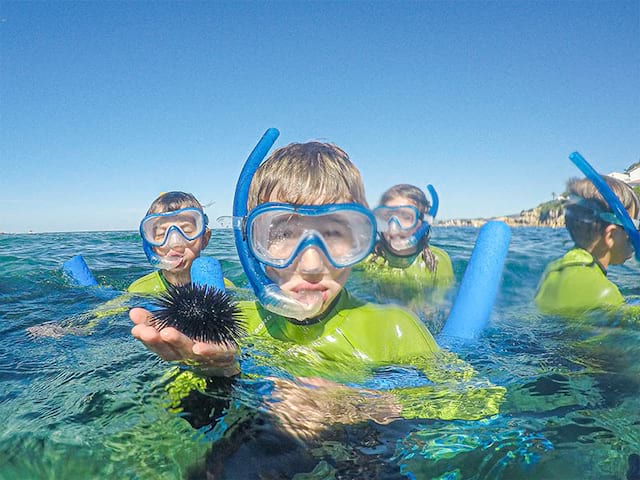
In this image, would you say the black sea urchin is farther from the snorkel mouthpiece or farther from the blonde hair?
the blonde hair

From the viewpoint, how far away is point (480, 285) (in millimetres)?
3629

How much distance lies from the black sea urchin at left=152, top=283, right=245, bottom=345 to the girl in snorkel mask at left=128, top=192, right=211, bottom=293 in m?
3.56

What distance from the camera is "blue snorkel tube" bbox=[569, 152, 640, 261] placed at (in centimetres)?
391

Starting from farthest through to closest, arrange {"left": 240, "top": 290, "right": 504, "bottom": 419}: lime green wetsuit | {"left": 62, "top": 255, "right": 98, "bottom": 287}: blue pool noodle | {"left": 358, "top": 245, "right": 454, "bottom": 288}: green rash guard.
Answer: {"left": 358, "top": 245, "right": 454, "bottom": 288}: green rash guard, {"left": 62, "top": 255, "right": 98, "bottom": 287}: blue pool noodle, {"left": 240, "top": 290, "right": 504, "bottom": 419}: lime green wetsuit

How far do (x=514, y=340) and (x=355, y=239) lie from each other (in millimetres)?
2117

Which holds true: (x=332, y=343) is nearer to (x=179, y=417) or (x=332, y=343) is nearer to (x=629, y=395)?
(x=179, y=417)

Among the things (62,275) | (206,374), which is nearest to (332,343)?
(206,374)

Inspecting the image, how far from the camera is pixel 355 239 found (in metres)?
2.48

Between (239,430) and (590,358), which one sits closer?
(239,430)

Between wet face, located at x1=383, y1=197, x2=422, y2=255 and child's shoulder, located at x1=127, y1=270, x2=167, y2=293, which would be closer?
child's shoulder, located at x1=127, y1=270, x2=167, y2=293

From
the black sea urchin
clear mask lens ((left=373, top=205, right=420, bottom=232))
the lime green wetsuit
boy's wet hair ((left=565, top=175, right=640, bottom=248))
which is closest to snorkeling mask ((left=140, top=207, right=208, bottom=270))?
clear mask lens ((left=373, top=205, right=420, bottom=232))

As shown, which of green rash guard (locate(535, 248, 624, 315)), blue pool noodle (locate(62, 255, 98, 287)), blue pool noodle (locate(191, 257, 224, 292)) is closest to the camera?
blue pool noodle (locate(191, 257, 224, 292))

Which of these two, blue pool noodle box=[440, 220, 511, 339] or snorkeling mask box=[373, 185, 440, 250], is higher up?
snorkeling mask box=[373, 185, 440, 250]

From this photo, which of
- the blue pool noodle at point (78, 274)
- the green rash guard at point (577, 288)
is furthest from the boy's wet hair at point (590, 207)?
the blue pool noodle at point (78, 274)
